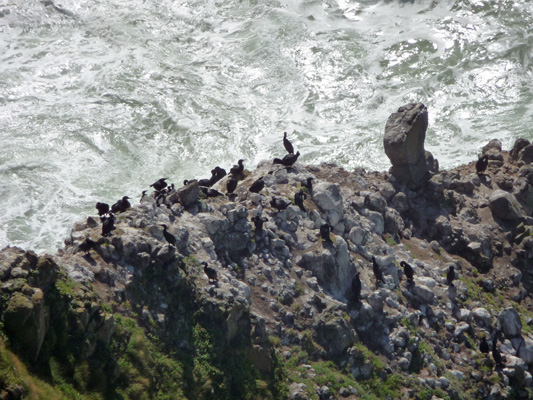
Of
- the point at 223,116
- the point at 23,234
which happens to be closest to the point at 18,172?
the point at 23,234

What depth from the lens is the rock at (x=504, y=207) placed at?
27.8 meters

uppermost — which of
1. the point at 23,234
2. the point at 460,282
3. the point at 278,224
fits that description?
the point at 278,224

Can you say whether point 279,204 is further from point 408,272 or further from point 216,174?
point 408,272

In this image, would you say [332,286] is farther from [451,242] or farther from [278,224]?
[451,242]

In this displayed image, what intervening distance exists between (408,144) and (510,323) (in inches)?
292

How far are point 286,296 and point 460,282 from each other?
6.83m

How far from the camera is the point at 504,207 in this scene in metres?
27.8

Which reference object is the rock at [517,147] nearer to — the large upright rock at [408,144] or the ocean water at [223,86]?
the ocean water at [223,86]

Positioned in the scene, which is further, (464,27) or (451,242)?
(464,27)

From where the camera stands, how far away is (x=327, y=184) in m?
24.5

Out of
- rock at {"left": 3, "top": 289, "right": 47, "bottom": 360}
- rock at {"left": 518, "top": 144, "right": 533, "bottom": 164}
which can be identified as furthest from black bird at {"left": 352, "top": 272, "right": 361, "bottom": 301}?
rock at {"left": 518, "top": 144, "right": 533, "bottom": 164}

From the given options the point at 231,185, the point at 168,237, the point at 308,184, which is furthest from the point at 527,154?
the point at 168,237

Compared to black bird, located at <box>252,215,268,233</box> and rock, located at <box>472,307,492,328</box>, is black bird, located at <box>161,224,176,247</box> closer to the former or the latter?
black bird, located at <box>252,215,268,233</box>

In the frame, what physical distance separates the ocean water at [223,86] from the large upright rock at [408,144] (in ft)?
36.5
